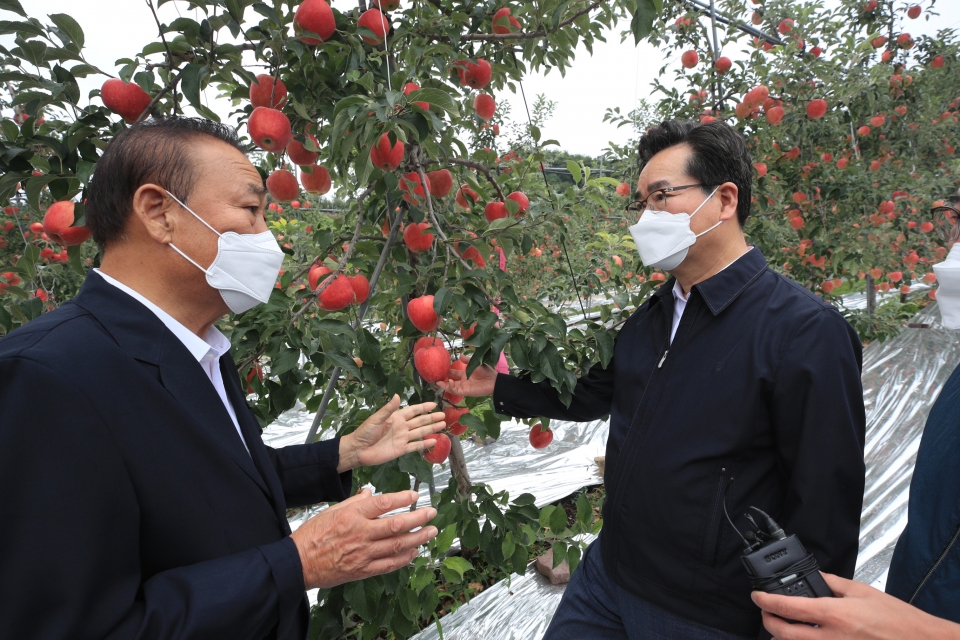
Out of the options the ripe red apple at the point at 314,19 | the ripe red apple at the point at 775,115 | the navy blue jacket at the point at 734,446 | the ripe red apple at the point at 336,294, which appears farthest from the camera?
the ripe red apple at the point at 775,115

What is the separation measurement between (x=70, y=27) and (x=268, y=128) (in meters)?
0.46

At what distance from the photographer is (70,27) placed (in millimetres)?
1198

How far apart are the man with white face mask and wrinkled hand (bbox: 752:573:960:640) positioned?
55 cm

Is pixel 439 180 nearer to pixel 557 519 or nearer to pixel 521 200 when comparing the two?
pixel 521 200

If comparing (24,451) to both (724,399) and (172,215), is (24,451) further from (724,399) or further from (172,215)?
(724,399)

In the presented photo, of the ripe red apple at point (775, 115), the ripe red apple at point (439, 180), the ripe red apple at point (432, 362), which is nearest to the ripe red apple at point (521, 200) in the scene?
the ripe red apple at point (439, 180)

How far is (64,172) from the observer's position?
1202mm

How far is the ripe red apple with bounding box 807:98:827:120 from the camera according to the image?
3211mm

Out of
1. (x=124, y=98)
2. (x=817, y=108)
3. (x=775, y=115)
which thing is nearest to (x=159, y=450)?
(x=124, y=98)

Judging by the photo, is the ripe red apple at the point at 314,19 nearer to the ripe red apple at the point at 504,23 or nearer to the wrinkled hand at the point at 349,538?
the ripe red apple at the point at 504,23

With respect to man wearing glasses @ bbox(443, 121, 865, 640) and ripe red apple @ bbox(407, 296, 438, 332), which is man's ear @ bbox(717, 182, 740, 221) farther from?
ripe red apple @ bbox(407, 296, 438, 332)

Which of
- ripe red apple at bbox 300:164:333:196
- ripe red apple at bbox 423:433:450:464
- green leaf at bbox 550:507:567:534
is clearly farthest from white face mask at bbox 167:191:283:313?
green leaf at bbox 550:507:567:534

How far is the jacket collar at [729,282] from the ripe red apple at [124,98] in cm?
137

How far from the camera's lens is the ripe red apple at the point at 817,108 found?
3.21 metres
